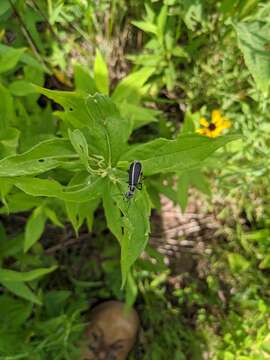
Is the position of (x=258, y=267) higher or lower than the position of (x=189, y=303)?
higher

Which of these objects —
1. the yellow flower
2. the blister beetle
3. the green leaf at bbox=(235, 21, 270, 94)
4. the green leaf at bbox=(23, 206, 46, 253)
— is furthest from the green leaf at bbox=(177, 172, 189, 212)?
the blister beetle

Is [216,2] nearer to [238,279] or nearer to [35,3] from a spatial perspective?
[35,3]

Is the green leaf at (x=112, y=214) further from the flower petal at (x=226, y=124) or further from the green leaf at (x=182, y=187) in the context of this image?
the flower petal at (x=226, y=124)

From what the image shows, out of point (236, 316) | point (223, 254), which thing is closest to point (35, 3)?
point (223, 254)

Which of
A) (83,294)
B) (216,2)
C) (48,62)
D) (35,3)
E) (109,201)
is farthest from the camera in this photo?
(83,294)

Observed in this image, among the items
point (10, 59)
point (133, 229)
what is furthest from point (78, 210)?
point (10, 59)

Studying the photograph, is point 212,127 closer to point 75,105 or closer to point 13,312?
point 75,105
